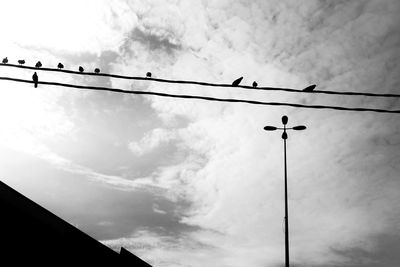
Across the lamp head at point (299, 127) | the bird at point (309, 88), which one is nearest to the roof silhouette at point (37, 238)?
the bird at point (309, 88)

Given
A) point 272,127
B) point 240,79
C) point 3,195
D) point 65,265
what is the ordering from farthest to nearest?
point 272,127
point 240,79
point 65,265
point 3,195

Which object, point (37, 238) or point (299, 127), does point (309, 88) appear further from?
point (299, 127)

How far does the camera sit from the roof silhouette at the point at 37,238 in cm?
692

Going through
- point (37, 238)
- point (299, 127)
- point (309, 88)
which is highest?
point (299, 127)

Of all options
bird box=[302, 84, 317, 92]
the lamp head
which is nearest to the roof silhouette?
bird box=[302, 84, 317, 92]

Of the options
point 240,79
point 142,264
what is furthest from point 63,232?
point 240,79

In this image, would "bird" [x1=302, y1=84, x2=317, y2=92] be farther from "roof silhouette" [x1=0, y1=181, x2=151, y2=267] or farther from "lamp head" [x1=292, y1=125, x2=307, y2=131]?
"lamp head" [x1=292, y1=125, x2=307, y2=131]

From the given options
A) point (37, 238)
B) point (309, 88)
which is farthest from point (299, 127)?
point (37, 238)

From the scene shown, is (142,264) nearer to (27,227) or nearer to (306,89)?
(27,227)

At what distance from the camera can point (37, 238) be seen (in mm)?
7523

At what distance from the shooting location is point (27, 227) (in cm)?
739

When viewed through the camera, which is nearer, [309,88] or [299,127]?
[309,88]

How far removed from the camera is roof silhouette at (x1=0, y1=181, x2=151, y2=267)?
6.92 meters

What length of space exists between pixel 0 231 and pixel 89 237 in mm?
1740
